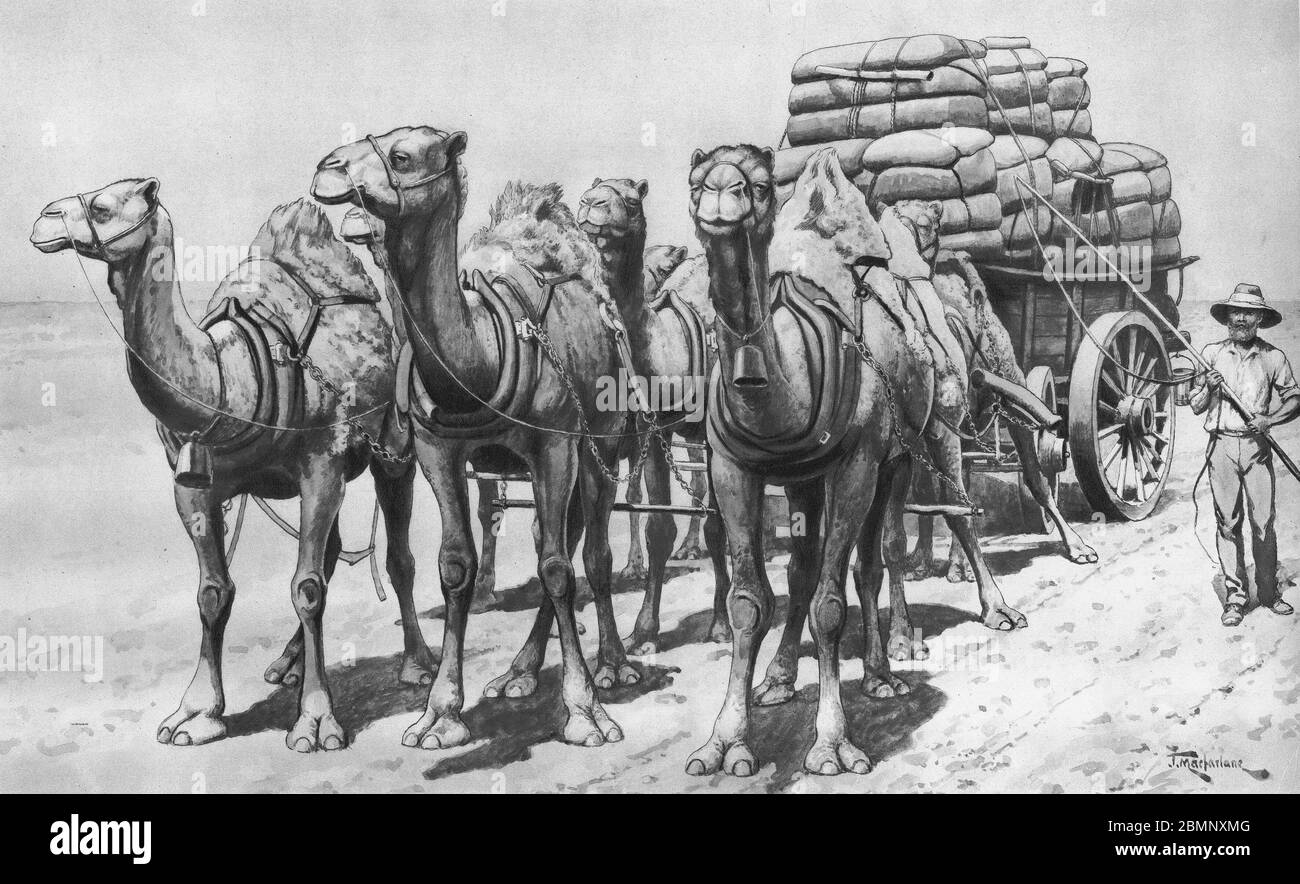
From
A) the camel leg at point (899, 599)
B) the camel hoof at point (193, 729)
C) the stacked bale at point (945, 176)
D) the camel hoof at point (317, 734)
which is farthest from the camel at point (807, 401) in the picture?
the camel hoof at point (193, 729)

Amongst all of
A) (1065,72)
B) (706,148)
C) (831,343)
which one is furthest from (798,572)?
(1065,72)

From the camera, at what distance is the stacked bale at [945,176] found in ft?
23.8

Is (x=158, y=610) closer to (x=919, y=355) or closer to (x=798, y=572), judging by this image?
(x=798, y=572)

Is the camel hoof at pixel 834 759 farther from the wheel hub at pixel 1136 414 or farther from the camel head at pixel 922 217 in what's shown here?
the camel head at pixel 922 217

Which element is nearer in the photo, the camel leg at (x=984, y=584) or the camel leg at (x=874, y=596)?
the camel leg at (x=874, y=596)

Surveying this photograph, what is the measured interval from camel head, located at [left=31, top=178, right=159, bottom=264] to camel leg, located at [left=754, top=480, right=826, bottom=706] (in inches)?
120

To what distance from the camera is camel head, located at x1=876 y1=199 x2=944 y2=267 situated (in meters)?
7.26

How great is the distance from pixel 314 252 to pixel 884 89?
8.96 ft

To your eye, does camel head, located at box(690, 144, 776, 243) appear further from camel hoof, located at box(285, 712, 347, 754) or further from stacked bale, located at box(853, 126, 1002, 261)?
camel hoof, located at box(285, 712, 347, 754)

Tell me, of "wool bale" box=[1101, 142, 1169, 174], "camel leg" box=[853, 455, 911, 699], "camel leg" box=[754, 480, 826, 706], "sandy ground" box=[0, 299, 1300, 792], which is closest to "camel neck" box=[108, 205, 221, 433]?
"sandy ground" box=[0, 299, 1300, 792]

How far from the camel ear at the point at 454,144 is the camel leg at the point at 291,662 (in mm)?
1781

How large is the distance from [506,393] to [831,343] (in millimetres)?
1396

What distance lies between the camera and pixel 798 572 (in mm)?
7074

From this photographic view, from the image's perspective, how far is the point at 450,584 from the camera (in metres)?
6.89
